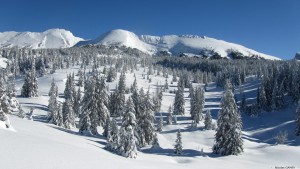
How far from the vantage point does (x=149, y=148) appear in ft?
211

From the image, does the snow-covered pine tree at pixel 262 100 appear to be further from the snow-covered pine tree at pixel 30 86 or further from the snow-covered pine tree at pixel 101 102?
the snow-covered pine tree at pixel 30 86

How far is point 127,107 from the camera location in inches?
2115

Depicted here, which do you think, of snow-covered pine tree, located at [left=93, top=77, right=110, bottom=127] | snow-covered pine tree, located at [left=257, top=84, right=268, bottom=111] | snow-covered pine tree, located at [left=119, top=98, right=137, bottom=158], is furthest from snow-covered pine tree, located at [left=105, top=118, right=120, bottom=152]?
snow-covered pine tree, located at [left=257, top=84, right=268, bottom=111]

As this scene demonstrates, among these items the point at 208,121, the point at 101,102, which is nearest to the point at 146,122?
the point at 101,102

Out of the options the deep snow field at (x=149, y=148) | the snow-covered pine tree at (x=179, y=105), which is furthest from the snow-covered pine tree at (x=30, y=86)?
the snow-covered pine tree at (x=179, y=105)

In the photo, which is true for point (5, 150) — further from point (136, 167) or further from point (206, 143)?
point (206, 143)

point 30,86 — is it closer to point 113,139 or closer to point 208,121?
point 208,121

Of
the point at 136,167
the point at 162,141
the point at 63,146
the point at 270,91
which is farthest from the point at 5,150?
the point at 270,91

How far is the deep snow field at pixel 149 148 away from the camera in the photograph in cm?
2688

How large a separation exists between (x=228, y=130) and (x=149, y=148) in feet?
47.4

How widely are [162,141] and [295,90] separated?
213 feet

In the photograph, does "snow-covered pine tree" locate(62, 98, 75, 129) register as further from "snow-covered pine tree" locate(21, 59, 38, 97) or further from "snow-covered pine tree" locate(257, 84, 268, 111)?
"snow-covered pine tree" locate(257, 84, 268, 111)

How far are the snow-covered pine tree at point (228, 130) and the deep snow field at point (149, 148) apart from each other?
61.0 inches

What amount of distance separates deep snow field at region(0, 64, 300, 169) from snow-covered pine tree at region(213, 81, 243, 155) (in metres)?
1.55
